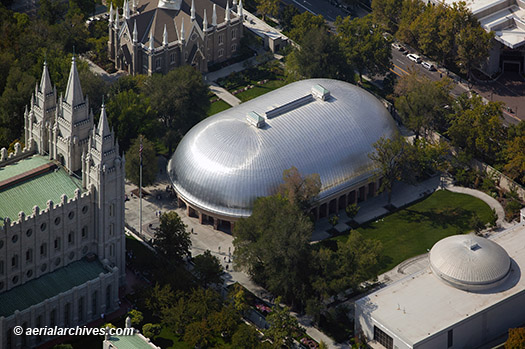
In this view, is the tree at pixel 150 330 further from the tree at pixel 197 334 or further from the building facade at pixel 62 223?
the building facade at pixel 62 223

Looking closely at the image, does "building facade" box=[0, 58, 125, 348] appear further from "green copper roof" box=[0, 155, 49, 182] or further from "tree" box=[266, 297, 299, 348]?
"tree" box=[266, 297, 299, 348]

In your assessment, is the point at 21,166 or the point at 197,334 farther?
the point at 21,166

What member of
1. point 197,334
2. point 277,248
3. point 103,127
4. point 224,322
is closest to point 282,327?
point 224,322

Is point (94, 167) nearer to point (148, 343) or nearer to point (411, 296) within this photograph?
point (148, 343)

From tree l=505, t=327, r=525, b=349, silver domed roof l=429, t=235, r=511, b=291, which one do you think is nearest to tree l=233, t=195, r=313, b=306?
silver domed roof l=429, t=235, r=511, b=291

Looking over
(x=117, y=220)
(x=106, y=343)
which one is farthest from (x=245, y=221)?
(x=106, y=343)

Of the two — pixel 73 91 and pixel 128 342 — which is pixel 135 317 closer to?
pixel 128 342
